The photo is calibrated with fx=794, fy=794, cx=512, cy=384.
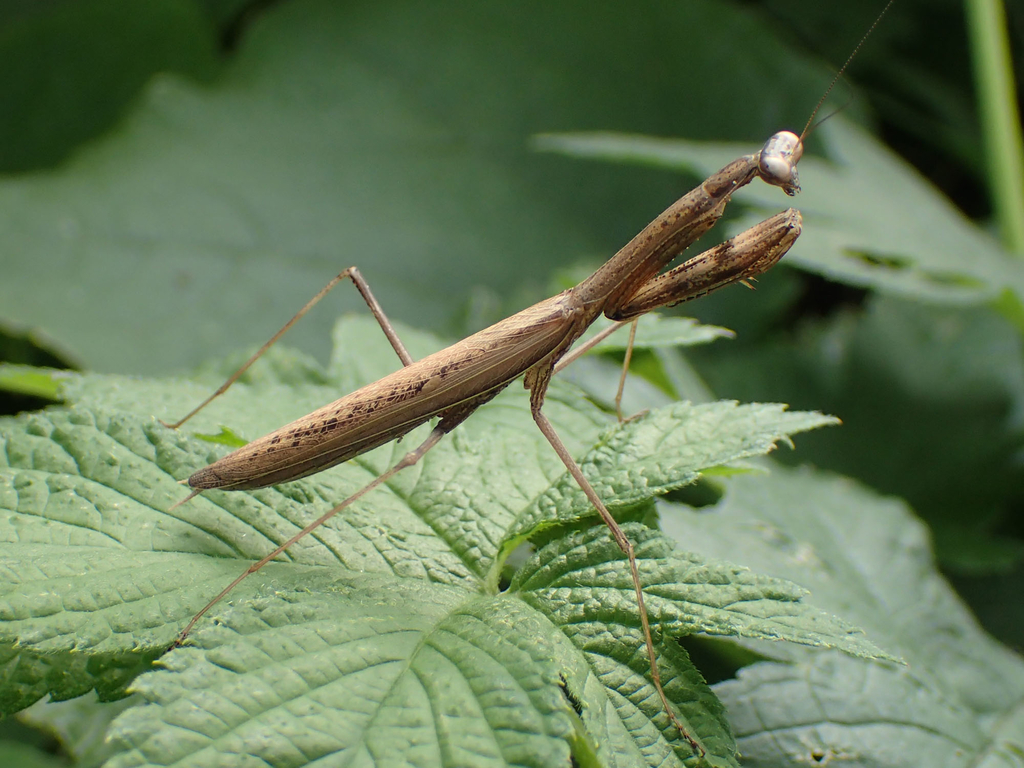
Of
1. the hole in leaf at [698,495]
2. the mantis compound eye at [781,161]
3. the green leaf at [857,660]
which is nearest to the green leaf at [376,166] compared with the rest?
the hole in leaf at [698,495]

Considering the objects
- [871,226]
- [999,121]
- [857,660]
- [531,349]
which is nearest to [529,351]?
[531,349]

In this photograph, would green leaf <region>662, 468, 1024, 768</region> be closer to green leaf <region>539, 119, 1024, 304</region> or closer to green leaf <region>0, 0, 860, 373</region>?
green leaf <region>539, 119, 1024, 304</region>

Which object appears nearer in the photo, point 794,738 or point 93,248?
point 794,738

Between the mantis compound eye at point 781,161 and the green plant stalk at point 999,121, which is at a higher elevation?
the green plant stalk at point 999,121

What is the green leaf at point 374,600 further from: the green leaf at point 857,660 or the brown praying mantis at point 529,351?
the green leaf at point 857,660

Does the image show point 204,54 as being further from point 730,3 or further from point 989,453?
point 989,453

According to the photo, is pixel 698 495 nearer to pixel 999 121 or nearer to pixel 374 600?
pixel 374 600

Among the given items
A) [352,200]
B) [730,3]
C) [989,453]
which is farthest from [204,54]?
[989,453]
